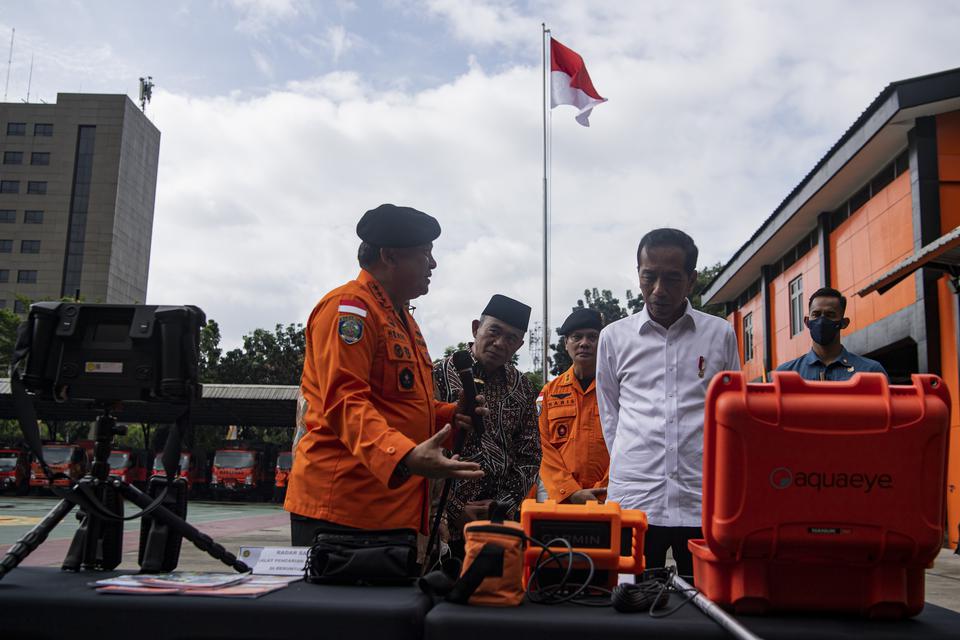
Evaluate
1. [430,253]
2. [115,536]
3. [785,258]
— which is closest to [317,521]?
[115,536]

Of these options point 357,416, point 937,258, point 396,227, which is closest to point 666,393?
point 396,227

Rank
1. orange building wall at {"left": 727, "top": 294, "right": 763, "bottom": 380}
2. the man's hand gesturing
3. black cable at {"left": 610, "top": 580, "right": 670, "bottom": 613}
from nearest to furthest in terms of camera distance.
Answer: black cable at {"left": 610, "top": 580, "right": 670, "bottom": 613} < the man's hand gesturing < orange building wall at {"left": 727, "top": 294, "right": 763, "bottom": 380}

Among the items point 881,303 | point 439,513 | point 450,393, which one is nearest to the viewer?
point 439,513

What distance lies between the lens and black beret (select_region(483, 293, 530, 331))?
13.2ft

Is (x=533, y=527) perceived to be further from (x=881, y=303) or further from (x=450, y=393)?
(x=881, y=303)

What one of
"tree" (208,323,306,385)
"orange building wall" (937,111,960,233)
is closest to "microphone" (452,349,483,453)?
"orange building wall" (937,111,960,233)

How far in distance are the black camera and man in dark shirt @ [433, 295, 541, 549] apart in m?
1.67

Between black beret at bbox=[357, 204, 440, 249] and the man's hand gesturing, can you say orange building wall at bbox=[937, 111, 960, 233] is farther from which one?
the man's hand gesturing

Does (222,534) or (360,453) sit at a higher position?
(360,453)

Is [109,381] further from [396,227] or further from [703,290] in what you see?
[703,290]

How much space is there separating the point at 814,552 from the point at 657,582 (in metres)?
0.36

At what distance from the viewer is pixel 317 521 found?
232 cm

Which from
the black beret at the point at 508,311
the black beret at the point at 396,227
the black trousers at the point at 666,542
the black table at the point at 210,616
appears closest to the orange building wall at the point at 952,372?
the black beret at the point at 508,311

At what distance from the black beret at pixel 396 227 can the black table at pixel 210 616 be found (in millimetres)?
1133
